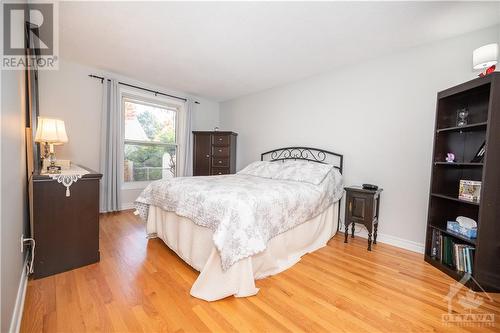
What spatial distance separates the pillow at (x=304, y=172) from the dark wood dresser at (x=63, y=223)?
2126 millimetres

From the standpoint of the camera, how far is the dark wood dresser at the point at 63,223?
5.49 ft

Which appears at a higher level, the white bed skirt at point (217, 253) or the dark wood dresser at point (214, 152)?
the dark wood dresser at point (214, 152)

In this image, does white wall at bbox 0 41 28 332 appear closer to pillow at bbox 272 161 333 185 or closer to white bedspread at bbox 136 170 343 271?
white bedspread at bbox 136 170 343 271

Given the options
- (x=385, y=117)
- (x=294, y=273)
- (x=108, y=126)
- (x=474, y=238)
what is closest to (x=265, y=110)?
(x=385, y=117)

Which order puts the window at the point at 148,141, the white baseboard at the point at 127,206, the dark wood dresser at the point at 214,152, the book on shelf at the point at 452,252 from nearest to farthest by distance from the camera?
the book on shelf at the point at 452,252, the white baseboard at the point at 127,206, the window at the point at 148,141, the dark wood dresser at the point at 214,152

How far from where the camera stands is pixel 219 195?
69.0 inches

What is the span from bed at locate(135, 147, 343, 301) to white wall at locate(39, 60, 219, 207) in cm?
172

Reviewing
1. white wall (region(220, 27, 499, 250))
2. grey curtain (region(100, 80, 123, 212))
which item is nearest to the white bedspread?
white wall (region(220, 27, 499, 250))

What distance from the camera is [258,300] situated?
5.00ft

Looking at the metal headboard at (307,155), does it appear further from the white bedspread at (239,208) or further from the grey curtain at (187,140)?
the grey curtain at (187,140)

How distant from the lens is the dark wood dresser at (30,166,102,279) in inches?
65.8

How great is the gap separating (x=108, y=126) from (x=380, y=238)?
4.41m

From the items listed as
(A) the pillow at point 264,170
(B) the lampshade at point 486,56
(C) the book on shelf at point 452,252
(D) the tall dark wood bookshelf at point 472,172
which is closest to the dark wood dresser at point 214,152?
(A) the pillow at point 264,170

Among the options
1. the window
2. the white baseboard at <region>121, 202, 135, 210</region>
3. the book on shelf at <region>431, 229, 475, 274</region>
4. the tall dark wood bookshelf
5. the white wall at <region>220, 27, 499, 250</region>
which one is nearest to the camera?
the tall dark wood bookshelf
